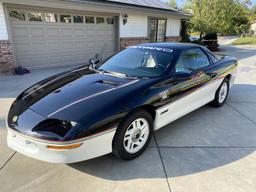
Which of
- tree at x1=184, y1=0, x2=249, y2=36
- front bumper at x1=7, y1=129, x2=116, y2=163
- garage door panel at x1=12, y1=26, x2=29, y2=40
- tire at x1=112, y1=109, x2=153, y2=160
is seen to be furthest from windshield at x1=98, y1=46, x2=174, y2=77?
tree at x1=184, y1=0, x2=249, y2=36

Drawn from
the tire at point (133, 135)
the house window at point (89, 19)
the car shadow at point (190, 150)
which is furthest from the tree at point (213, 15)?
the tire at point (133, 135)

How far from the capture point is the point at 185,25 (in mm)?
17625

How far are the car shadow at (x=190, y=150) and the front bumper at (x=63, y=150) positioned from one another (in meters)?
0.38

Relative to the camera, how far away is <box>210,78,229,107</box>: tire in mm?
4227

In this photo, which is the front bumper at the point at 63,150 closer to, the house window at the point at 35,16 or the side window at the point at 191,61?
the side window at the point at 191,61

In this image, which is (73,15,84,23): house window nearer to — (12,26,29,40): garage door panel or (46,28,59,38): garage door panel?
(46,28,59,38): garage door panel

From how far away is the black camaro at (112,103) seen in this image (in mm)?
2059

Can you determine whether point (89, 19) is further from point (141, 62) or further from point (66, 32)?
point (141, 62)

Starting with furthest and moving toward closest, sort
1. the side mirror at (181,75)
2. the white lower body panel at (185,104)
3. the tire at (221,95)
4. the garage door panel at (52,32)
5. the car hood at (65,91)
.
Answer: the garage door panel at (52,32)
the tire at (221,95)
the side mirror at (181,75)
the white lower body panel at (185,104)
the car hood at (65,91)

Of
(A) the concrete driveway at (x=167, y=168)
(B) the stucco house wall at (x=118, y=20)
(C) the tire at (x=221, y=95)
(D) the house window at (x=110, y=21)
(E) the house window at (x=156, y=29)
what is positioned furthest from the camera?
(E) the house window at (x=156, y=29)

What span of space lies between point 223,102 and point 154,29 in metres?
9.88

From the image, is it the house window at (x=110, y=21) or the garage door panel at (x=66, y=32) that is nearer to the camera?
the garage door panel at (x=66, y=32)

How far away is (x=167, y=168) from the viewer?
2.48 m

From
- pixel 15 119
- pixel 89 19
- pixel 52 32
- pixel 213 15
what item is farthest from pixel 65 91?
pixel 213 15
